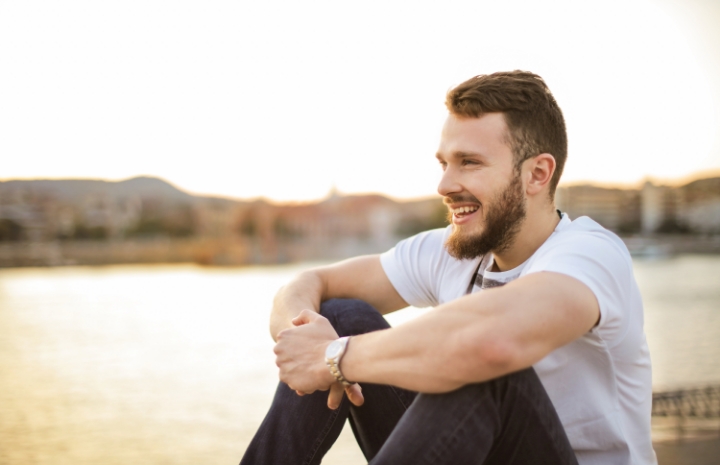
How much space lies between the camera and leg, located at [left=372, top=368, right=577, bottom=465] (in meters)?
1.02

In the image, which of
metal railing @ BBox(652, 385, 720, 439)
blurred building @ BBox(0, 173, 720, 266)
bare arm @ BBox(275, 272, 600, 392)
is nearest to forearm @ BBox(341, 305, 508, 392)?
bare arm @ BBox(275, 272, 600, 392)

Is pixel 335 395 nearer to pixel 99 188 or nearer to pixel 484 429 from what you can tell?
pixel 484 429

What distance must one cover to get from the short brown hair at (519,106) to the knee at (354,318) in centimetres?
48

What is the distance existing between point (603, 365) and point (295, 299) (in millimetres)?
756

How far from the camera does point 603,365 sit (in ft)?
3.85

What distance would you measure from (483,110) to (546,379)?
1.93 feet

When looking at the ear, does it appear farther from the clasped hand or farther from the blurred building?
the blurred building

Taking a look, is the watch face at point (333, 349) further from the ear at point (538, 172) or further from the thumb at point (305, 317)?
the ear at point (538, 172)

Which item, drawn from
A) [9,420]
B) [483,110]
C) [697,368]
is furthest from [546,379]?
[697,368]

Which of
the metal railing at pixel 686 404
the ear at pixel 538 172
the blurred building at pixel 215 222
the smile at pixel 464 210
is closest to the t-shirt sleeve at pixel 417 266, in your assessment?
the smile at pixel 464 210

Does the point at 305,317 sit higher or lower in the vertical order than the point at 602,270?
lower

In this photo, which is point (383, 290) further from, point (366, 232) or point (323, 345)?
point (366, 232)

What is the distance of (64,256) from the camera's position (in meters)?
45.7

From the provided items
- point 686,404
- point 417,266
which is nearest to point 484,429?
point 417,266
